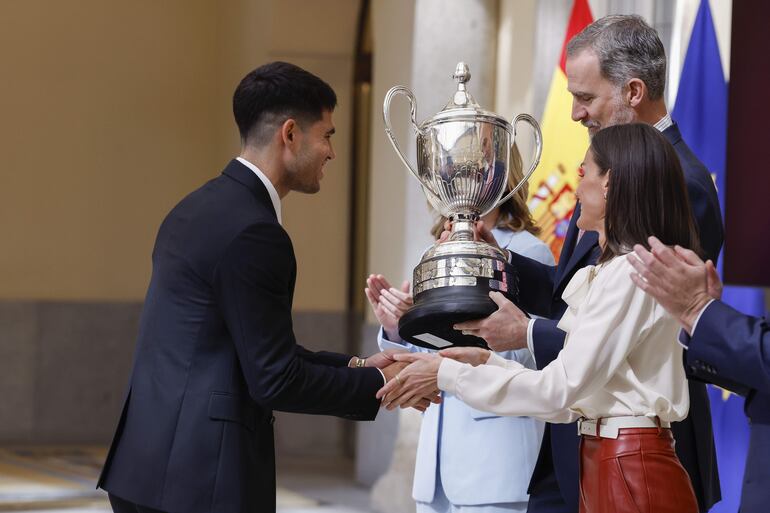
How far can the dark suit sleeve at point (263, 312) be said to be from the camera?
2811 millimetres

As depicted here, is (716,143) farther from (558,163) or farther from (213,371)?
(213,371)

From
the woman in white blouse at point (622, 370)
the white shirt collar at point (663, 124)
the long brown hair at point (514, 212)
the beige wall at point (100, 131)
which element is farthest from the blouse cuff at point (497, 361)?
the beige wall at point (100, 131)

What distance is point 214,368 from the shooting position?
283 cm

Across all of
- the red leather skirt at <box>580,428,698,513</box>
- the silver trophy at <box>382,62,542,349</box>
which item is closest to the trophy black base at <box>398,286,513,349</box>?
the silver trophy at <box>382,62,542,349</box>

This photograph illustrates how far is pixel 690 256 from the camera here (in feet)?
7.98

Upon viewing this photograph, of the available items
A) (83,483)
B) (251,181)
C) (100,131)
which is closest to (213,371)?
(251,181)

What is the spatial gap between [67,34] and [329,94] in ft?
31.4

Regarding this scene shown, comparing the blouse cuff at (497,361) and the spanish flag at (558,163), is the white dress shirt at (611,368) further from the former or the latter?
the spanish flag at (558,163)

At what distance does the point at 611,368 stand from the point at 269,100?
119cm

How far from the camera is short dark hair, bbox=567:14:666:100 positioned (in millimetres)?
3301

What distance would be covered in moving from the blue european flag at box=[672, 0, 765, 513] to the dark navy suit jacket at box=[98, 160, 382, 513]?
266 cm

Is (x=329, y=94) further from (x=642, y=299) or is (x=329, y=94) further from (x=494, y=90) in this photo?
(x=494, y=90)

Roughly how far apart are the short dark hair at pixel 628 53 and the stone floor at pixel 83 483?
17.6 feet

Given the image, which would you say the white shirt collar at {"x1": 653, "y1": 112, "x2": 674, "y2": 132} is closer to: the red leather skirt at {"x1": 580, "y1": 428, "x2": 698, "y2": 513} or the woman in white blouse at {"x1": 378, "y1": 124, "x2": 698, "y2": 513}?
the woman in white blouse at {"x1": 378, "y1": 124, "x2": 698, "y2": 513}
